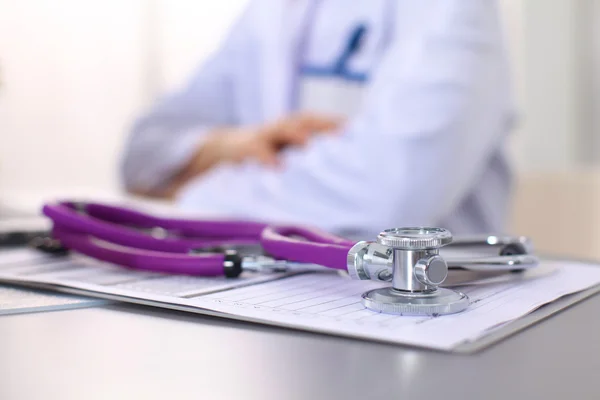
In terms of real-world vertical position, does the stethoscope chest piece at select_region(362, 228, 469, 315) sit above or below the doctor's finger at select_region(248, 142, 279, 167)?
below

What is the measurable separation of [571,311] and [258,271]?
165 mm

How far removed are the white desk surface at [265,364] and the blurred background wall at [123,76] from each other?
1764mm

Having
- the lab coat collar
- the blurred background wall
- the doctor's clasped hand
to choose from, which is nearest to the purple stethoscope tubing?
the doctor's clasped hand

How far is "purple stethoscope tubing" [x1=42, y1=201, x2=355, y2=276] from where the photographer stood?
14.2 inches

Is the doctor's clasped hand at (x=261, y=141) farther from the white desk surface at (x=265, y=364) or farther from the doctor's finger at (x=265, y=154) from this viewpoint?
the white desk surface at (x=265, y=364)

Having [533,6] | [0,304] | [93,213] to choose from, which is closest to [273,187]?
[93,213]

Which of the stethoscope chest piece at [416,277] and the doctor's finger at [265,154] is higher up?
the doctor's finger at [265,154]

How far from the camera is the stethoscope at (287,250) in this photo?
0.29 meters

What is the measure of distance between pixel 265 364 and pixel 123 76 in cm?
219

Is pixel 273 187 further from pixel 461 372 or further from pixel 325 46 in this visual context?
pixel 461 372

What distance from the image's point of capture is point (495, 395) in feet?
0.66

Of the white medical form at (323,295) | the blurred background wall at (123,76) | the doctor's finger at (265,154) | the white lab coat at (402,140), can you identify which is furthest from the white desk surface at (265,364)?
the blurred background wall at (123,76)

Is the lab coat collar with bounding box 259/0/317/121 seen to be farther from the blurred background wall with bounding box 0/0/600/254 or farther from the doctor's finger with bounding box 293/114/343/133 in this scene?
the blurred background wall with bounding box 0/0/600/254

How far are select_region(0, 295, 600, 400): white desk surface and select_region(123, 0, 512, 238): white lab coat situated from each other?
24.7 inches
